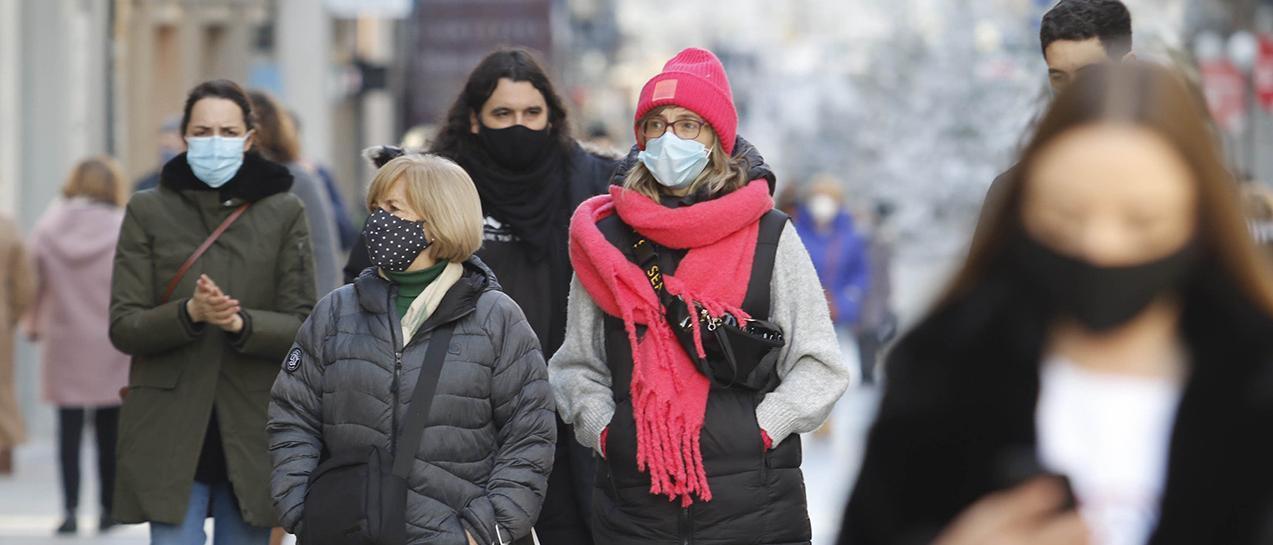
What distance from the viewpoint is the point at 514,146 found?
6.78 metres

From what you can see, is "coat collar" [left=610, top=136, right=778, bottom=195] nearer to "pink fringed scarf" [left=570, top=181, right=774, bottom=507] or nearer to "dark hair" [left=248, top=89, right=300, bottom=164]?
"pink fringed scarf" [left=570, top=181, right=774, bottom=507]

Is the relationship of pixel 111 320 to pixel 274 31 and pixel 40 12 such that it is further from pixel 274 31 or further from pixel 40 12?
pixel 274 31

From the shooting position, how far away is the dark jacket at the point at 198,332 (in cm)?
683

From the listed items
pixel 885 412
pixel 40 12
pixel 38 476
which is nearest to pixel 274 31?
pixel 40 12

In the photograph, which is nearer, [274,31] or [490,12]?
[490,12]

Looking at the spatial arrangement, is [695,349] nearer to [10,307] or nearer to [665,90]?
[665,90]

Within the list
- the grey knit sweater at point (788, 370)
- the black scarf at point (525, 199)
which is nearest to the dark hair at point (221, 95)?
the black scarf at point (525, 199)

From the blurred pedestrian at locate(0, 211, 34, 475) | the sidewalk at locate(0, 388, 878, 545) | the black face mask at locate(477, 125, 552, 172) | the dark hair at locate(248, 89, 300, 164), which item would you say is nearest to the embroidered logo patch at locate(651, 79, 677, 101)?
the black face mask at locate(477, 125, 552, 172)

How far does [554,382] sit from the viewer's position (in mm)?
5855

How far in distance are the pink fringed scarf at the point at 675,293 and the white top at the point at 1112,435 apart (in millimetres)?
3052

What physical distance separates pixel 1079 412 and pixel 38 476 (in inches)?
482

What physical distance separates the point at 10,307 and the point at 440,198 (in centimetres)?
774

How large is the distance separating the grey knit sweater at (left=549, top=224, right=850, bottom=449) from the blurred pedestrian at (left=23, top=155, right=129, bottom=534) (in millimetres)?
6037

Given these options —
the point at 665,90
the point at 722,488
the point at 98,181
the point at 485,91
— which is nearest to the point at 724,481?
the point at 722,488
